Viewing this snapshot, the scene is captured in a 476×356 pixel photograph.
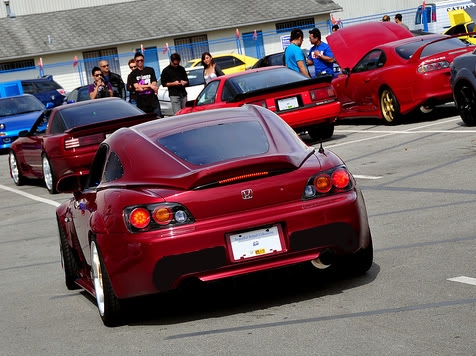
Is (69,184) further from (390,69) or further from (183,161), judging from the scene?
(390,69)

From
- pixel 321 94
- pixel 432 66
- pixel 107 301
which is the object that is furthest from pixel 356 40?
pixel 107 301

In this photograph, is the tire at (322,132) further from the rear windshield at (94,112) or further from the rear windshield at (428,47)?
the rear windshield at (94,112)

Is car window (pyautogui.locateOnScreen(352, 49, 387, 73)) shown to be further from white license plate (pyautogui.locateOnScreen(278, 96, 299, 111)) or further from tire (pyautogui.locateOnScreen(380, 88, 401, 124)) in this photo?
white license plate (pyautogui.locateOnScreen(278, 96, 299, 111))

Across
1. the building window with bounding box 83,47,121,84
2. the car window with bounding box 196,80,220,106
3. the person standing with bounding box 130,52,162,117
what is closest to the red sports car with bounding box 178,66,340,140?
the car window with bounding box 196,80,220,106

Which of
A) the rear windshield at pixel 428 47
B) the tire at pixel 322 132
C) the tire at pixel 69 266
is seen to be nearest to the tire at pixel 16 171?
the tire at pixel 322 132

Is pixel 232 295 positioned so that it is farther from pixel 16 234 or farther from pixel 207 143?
pixel 16 234

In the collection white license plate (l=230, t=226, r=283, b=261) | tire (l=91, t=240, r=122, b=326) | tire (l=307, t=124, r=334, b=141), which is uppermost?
white license plate (l=230, t=226, r=283, b=261)

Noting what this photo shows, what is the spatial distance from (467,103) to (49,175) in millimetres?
6301

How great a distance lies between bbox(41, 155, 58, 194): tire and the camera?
1327cm

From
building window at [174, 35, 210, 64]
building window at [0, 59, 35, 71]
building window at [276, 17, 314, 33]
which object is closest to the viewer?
building window at [0, 59, 35, 71]

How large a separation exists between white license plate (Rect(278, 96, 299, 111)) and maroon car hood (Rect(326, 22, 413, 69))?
282cm

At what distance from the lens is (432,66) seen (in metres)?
14.2

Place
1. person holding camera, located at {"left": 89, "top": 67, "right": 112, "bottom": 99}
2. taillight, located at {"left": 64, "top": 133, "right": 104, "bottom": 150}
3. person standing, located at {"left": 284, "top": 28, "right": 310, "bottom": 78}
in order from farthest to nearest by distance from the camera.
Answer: person holding camera, located at {"left": 89, "top": 67, "right": 112, "bottom": 99} < person standing, located at {"left": 284, "top": 28, "right": 310, "bottom": 78} < taillight, located at {"left": 64, "top": 133, "right": 104, "bottom": 150}

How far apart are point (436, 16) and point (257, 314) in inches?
1341
